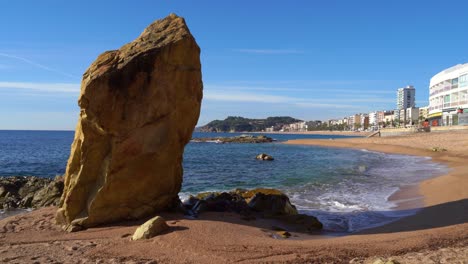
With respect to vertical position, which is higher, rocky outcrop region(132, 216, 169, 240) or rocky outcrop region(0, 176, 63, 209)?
rocky outcrop region(132, 216, 169, 240)

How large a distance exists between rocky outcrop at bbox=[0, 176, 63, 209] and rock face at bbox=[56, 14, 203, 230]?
17.6 ft

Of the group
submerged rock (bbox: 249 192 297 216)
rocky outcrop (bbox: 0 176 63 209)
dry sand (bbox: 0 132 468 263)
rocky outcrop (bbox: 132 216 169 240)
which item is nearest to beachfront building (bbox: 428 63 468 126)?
submerged rock (bbox: 249 192 297 216)

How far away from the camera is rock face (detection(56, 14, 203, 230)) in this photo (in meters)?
9.86

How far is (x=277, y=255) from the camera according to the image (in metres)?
7.54

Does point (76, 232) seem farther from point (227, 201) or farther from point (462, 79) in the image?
point (462, 79)

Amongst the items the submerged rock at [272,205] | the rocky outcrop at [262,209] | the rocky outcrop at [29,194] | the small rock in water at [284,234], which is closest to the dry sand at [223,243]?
the small rock in water at [284,234]

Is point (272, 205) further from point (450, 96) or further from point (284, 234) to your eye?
point (450, 96)

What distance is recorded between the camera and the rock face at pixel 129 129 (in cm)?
986

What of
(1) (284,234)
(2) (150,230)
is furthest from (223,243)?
(1) (284,234)

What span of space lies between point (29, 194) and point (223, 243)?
42.3ft

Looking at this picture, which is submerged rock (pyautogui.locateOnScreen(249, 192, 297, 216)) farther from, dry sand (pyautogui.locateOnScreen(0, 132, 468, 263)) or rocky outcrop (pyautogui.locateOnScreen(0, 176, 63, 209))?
rocky outcrop (pyautogui.locateOnScreen(0, 176, 63, 209))

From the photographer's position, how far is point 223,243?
323 inches

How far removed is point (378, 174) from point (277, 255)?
20.9 m

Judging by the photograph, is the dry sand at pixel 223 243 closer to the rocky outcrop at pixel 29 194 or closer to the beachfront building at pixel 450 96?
the rocky outcrop at pixel 29 194
